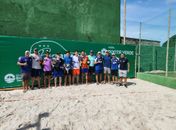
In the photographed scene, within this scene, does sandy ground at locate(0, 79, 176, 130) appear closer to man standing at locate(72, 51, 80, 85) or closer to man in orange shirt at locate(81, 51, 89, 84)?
man standing at locate(72, 51, 80, 85)

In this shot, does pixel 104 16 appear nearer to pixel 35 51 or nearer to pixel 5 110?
pixel 35 51

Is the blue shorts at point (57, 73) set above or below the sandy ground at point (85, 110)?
above

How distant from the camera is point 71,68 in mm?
8727

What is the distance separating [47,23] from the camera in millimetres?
11391

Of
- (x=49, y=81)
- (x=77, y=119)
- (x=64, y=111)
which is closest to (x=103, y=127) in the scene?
(x=77, y=119)

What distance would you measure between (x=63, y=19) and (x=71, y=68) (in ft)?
15.0

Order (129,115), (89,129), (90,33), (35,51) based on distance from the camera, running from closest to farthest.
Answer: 1. (89,129)
2. (129,115)
3. (35,51)
4. (90,33)

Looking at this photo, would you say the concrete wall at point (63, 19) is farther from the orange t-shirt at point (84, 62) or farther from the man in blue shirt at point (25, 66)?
the orange t-shirt at point (84, 62)

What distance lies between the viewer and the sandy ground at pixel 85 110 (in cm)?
418

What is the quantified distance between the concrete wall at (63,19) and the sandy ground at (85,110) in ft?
15.5

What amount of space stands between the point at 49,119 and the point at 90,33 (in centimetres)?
967

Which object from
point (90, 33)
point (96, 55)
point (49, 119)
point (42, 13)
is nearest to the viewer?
point (49, 119)

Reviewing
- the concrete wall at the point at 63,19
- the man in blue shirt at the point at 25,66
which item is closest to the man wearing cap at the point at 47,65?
the man in blue shirt at the point at 25,66

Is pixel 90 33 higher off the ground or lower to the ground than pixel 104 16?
lower
